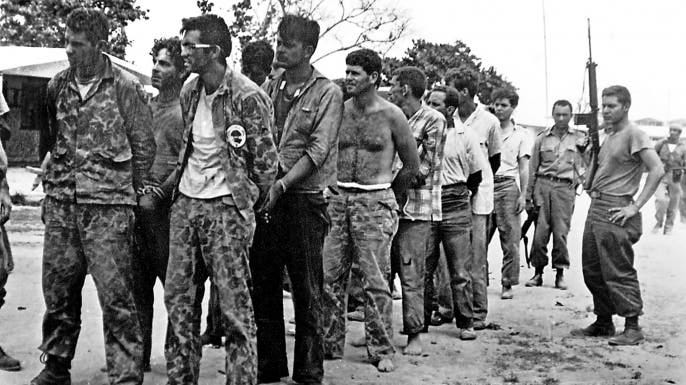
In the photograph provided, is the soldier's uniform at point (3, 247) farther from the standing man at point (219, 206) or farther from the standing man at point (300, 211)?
the standing man at point (300, 211)

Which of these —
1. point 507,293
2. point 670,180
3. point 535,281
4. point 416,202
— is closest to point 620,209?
point 416,202

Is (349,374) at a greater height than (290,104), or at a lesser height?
lesser

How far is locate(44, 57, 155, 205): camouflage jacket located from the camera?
466 cm

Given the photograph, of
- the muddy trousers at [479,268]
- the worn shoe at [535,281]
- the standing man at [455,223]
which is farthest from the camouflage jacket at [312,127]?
the worn shoe at [535,281]


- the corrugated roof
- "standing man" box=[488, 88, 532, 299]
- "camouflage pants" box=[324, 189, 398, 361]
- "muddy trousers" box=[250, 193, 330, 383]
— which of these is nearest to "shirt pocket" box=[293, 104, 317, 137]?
"muddy trousers" box=[250, 193, 330, 383]

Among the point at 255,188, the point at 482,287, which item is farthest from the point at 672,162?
the point at 255,188

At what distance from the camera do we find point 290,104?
5266mm

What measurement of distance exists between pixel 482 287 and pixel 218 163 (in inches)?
142

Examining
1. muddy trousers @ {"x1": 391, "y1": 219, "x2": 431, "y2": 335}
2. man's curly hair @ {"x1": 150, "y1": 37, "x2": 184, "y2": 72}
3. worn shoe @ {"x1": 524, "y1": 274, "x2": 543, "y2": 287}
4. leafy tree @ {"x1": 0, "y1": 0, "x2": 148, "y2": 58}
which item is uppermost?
leafy tree @ {"x1": 0, "y1": 0, "x2": 148, "y2": 58}

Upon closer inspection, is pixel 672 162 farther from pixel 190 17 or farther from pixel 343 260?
pixel 190 17

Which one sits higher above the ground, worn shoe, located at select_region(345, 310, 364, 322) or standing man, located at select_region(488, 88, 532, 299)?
standing man, located at select_region(488, 88, 532, 299)

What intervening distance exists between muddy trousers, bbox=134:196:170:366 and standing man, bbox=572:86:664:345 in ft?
11.9

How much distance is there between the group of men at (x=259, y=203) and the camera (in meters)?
4.50

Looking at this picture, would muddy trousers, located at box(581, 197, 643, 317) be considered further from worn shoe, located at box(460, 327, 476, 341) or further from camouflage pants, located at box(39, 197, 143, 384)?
camouflage pants, located at box(39, 197, 143, 384)
